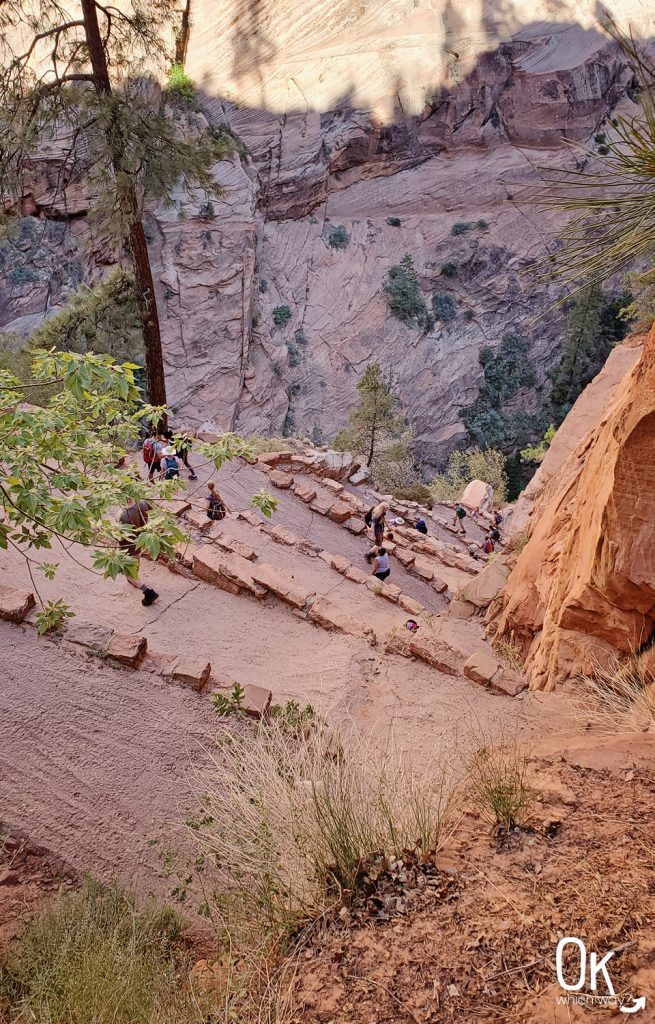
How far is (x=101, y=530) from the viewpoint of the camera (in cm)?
385

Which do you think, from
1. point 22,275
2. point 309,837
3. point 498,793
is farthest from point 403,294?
point 309,837

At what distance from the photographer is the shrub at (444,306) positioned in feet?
120

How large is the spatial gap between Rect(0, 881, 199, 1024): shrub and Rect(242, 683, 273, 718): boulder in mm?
1823

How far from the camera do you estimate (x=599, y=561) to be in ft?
17.0

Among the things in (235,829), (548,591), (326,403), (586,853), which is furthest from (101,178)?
(326,403)

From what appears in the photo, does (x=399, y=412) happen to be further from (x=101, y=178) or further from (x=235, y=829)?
(x=235, y=829)

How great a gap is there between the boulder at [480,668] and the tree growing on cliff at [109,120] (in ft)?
28.8

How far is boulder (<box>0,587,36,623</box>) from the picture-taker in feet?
18.6

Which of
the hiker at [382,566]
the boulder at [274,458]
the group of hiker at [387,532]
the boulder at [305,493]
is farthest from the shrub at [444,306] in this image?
the hiker at [382,566]

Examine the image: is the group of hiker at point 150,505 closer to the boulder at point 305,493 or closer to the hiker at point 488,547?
the boulder at point 305,493

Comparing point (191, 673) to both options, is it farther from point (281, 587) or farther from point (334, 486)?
point (334, 486)

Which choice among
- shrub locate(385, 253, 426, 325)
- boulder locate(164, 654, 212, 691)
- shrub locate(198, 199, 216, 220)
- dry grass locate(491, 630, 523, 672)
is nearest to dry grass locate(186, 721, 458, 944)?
boulder locate(164, 654, 212, 691)

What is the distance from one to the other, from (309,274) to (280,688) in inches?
1299

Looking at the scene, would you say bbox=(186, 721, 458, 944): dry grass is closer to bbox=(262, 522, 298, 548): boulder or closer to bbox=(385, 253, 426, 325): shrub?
bbox=(262, 522, 298, 548): boulder
